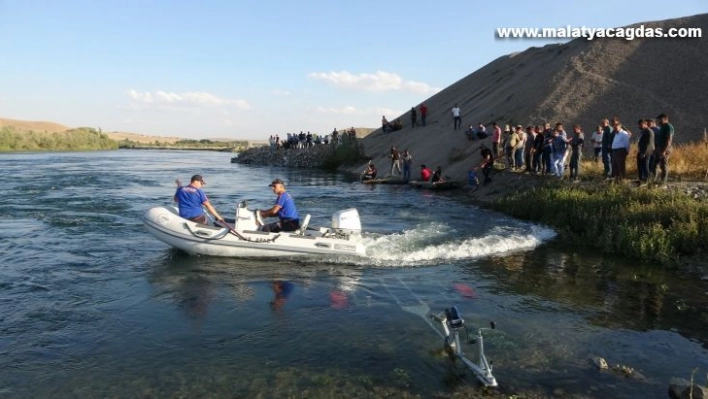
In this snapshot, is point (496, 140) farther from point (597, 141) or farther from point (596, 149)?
point (597, 141)

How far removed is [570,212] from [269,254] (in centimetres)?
998

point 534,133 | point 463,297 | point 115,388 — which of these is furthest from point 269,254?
point 534,133

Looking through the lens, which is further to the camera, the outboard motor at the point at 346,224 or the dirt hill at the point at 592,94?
the dirt hill at the point at 592,94

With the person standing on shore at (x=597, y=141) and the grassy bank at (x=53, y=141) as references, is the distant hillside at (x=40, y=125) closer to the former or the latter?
the grassy bank at (x=53, y=141)

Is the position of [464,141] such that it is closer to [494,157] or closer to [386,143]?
[494,157]

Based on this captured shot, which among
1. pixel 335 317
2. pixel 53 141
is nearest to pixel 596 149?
pixel 335 317

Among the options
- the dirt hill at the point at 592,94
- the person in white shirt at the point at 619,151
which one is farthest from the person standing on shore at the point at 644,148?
the dirt hill at the point at 592,94

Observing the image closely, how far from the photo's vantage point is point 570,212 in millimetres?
16594

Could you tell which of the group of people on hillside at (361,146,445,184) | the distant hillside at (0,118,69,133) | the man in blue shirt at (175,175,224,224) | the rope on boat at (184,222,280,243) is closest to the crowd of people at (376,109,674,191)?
the group of people on hillside at (361,146,445,184)

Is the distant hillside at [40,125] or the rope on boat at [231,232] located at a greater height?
the distant hillside at [40,125]

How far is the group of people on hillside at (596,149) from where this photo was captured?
15.4 meters

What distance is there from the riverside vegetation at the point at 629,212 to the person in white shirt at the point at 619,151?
2.15ft

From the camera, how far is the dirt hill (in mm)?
29031

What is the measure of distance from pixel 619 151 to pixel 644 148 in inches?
51.2
